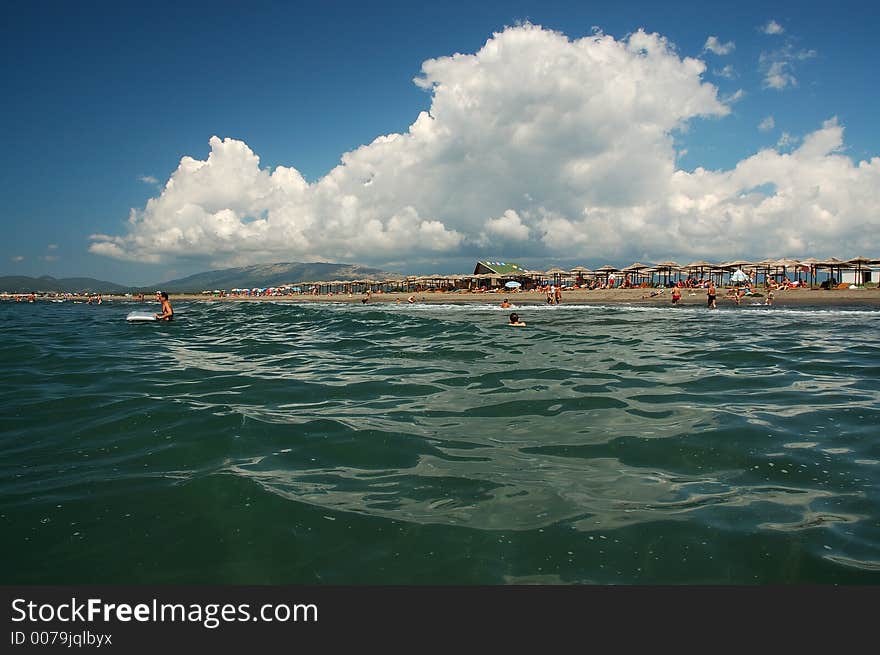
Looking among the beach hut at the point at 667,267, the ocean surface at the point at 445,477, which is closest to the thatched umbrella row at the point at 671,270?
the beach hut at the point at 667,267

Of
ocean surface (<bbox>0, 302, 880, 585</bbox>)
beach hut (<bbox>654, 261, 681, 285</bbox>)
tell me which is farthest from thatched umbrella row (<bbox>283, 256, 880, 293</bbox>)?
ocean surface (<bbox>0, 302, 880, 585</bbox>)

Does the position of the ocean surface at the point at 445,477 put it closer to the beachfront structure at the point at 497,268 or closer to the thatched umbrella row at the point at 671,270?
the thatched umbrella row at the point at 671,270

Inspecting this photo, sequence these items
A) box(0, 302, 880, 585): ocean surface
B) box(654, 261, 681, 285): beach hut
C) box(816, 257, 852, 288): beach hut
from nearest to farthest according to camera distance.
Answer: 1. box(0, 302, 880, 585): ocean surface
2. box(816, 257, 852, 288): beach hut
3. box(654, 261, 681, 285): beach hut

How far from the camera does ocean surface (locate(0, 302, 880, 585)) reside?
2865 mm

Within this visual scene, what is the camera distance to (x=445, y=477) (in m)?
4.23

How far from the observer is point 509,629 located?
7.25 ft

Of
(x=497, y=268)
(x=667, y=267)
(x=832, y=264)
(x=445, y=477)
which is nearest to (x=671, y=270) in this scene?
(x=667, y=267)

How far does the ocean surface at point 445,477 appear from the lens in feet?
9.40

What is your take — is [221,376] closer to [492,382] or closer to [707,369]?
[492,382]

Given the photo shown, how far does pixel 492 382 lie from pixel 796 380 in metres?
5.67

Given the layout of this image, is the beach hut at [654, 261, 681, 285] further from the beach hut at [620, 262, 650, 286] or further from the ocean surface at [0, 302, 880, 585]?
the ocean surface at [0, 302, 880, 585]

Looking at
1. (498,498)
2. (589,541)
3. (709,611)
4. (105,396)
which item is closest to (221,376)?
A: (105,396)

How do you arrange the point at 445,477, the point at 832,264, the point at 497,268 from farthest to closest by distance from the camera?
1. the point at 497,268
2. the point at 832,264
3. the point at 445,477

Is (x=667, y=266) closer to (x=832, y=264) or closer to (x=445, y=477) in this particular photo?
(x=832, y=264)
